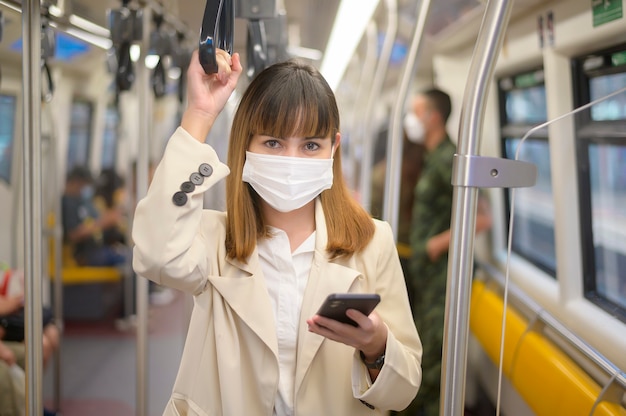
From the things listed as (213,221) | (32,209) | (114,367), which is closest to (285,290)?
(213,221)

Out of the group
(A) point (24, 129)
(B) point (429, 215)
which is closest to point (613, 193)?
(B) point (429, 215)

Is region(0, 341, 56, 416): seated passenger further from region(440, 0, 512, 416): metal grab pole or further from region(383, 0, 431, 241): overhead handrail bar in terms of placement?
A: region(440, 0, 512, 416): metal grab pole

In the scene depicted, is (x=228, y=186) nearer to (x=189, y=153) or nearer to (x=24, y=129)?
(x=189, y=153)

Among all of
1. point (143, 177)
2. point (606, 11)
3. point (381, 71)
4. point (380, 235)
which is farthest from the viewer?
point (381, 71)

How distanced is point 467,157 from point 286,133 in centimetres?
40

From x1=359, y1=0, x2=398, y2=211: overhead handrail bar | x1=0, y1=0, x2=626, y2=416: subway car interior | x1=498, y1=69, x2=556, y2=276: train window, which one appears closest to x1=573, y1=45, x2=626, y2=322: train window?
x1=0, y1=0, x2=626, y2=416: subway car interior

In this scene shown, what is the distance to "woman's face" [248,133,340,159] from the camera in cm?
150

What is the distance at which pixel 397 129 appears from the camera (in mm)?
2531

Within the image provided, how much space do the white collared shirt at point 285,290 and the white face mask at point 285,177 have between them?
100 millimetres

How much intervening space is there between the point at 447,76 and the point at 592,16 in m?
2.99

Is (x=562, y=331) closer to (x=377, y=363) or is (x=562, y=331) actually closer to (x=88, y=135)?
(x=377, y=363)

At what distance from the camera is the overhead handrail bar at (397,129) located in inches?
84.8

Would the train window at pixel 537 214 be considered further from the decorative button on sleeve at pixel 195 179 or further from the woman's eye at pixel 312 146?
the decorative button on sleeve at pixel 195 179

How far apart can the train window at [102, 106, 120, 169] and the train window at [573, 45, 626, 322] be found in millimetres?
6907
